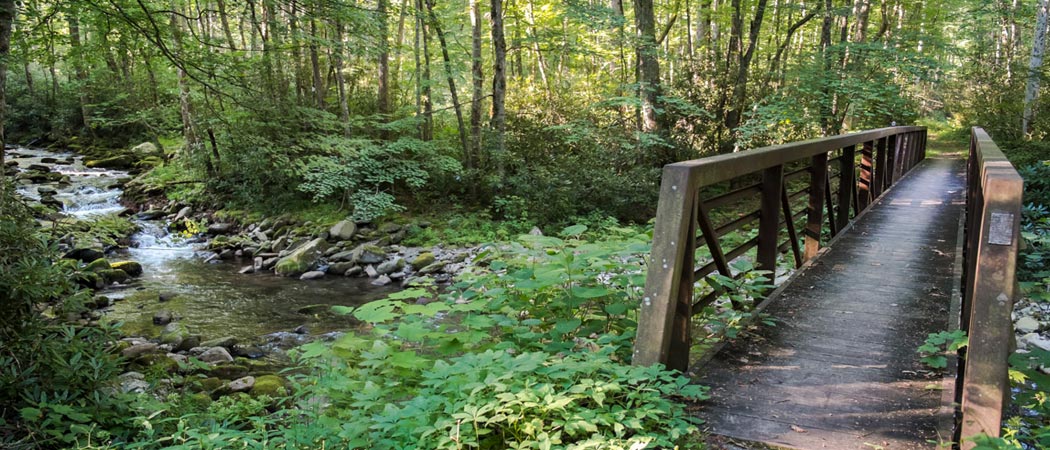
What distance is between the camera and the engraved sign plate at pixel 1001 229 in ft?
7.39

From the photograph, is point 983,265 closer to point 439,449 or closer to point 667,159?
point 439,449

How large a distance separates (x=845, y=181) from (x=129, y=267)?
11743 millimetres

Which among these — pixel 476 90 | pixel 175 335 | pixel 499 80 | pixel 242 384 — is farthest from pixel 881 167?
pixel 175 335

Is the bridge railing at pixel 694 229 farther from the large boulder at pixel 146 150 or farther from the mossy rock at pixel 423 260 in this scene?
the large boulder at pixel 146 150

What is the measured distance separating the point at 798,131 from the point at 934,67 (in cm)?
302

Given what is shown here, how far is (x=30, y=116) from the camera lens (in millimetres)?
24438

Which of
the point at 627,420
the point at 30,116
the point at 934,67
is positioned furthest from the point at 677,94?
the point at 30,116

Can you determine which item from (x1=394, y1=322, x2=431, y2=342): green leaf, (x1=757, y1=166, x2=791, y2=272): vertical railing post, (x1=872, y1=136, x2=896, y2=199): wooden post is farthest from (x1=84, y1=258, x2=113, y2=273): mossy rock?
(x1=872, y1=136, x2=896, y2=199): wooden post

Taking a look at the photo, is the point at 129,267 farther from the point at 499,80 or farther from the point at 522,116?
the point at 522,116

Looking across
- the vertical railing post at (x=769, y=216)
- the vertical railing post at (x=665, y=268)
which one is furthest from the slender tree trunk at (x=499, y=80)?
the vertical railing post at (x=665, y=268)

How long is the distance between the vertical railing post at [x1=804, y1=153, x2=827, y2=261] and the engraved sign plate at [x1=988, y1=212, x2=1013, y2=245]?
3.52 metres

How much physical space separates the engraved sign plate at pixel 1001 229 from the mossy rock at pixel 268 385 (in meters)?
5.81

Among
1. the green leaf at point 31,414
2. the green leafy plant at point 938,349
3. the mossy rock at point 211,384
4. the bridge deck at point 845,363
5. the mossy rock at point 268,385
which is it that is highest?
the green leafy plant at point 938,349

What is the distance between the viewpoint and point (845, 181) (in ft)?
22.8
